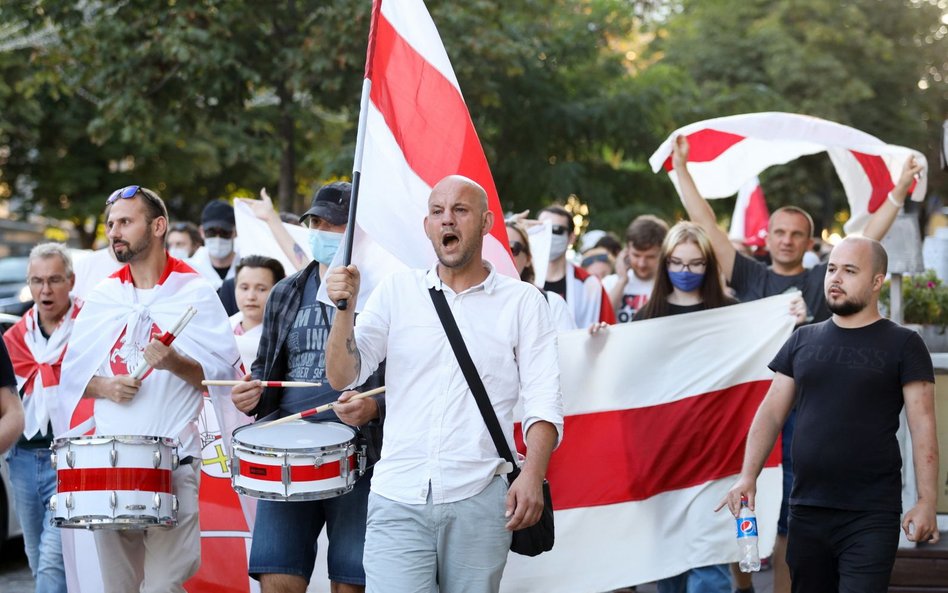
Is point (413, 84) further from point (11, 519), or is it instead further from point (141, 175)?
point (141, 175)

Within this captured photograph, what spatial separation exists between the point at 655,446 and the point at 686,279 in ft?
3.01

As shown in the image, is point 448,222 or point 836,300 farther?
point 836,300

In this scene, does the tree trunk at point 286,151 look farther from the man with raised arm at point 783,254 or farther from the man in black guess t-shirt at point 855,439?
the man in black guess t-shirt at point 855,439

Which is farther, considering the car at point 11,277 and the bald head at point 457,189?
the car at point 11,277

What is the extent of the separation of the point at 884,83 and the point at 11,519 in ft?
80.7

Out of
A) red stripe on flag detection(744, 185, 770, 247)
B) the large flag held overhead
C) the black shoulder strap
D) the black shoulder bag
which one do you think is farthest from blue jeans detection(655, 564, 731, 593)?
red stripe on flag detection(744, 185, 770, 247)

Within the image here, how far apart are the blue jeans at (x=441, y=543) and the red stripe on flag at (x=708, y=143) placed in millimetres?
4068

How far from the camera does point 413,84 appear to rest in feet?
18.7

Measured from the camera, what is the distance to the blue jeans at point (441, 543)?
450 centimetres

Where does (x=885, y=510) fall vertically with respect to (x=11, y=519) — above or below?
above

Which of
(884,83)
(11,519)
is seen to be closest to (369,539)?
(11,519)

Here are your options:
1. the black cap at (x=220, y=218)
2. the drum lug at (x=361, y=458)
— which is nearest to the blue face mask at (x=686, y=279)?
the drum lug at (x=361, y=458)

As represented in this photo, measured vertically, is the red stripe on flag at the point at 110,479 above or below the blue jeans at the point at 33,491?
above

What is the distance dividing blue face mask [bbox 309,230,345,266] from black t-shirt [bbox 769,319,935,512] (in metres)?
2.00
